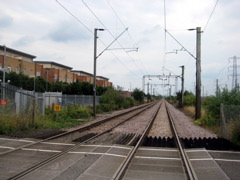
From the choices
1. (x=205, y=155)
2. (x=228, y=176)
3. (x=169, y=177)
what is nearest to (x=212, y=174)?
(x=228, y=176)

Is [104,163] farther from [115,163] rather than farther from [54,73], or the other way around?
[54,73]

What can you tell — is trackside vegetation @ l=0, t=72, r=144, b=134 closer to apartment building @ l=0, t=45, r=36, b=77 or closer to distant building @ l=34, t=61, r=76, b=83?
apartment building @ l=0, t=45, r=36, b=77

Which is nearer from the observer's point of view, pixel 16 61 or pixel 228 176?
pixel 228 176

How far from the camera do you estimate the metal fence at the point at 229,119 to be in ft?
40.8

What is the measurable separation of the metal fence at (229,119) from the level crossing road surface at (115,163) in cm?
279

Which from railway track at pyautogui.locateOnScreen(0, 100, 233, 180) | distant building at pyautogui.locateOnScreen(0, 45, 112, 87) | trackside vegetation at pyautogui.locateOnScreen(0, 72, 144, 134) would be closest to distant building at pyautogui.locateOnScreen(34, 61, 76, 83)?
distant building at pyautogui.locateOnScreen(0, 45, 112, 87)

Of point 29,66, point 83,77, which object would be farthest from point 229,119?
point 83,77

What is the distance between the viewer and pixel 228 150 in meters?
10.3

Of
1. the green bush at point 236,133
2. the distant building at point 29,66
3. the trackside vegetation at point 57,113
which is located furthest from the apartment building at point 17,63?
the green bush at point 236,133

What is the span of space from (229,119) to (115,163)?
756 centimetres

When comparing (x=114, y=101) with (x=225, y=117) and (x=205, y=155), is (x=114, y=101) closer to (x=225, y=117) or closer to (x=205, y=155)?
(x=225, y=117)

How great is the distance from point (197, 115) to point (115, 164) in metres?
18.5

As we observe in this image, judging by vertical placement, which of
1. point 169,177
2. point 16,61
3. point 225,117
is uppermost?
point 16,61

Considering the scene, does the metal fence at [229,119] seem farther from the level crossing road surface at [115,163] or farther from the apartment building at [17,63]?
the apartment building at [17,63]
